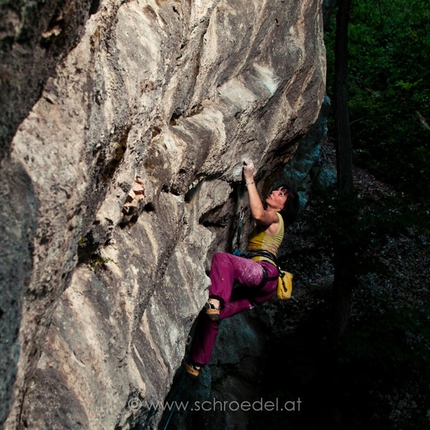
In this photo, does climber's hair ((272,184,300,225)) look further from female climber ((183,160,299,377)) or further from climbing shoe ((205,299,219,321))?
climbing shoe ((205,299,219,321))

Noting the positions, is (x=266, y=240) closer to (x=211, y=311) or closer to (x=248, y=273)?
(x=248, y=273)

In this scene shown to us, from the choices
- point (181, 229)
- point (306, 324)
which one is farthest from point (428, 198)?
point (181, 229)

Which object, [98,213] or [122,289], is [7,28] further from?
[122,289]

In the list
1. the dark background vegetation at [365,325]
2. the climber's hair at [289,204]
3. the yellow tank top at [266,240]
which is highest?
the climber's hair at [289,204]

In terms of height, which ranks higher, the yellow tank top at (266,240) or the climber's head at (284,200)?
the climber's head at (284,200)

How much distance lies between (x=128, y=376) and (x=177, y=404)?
532cm

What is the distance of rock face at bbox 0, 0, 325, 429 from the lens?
244cm

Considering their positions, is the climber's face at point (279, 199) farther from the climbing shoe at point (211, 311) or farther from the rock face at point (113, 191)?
the climbing shoe at point (211, 311)

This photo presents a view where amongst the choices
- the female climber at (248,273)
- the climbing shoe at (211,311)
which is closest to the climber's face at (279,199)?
the female climber at (248,273)

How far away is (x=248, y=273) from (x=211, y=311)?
22.2 inches

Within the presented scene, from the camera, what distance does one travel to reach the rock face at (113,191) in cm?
244

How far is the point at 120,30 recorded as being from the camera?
3738 millimetres

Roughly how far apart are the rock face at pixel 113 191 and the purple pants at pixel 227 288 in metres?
0.39

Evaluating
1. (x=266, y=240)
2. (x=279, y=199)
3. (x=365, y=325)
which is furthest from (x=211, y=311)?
(x=365, y=325)
